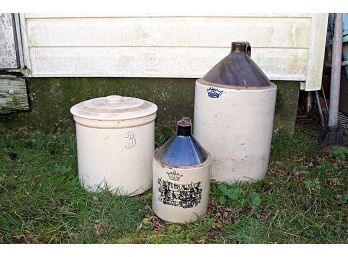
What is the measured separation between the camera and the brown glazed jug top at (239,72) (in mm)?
2867

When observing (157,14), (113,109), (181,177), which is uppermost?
(157,14)

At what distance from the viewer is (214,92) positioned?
2.90 meters

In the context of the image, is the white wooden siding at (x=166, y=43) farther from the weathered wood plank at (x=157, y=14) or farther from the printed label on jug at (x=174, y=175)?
the printed label on jug at (x=174, y=175)

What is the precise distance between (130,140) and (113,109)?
259mm

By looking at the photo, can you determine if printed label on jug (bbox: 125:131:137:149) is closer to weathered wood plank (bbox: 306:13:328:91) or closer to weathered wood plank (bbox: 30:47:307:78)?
weathered wood plank (bbox: 30:47:307:78)

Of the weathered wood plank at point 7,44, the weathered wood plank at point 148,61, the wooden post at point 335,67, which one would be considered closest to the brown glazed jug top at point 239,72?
the weathered wood plank at point 148,61

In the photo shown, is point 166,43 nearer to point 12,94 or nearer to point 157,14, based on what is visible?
point 157,14

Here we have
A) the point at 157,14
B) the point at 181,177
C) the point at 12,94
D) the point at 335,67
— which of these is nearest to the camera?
the point at 181,177

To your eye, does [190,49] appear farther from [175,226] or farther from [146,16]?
[175,226]

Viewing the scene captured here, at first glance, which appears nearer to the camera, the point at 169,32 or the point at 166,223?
the point at 166,223

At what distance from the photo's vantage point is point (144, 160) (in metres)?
2.95

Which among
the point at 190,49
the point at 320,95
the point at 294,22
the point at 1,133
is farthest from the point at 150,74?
the point at 320,95

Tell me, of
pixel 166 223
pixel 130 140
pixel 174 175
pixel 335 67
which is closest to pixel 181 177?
pixel 174 175

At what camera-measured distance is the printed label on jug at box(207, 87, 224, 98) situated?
288cm
